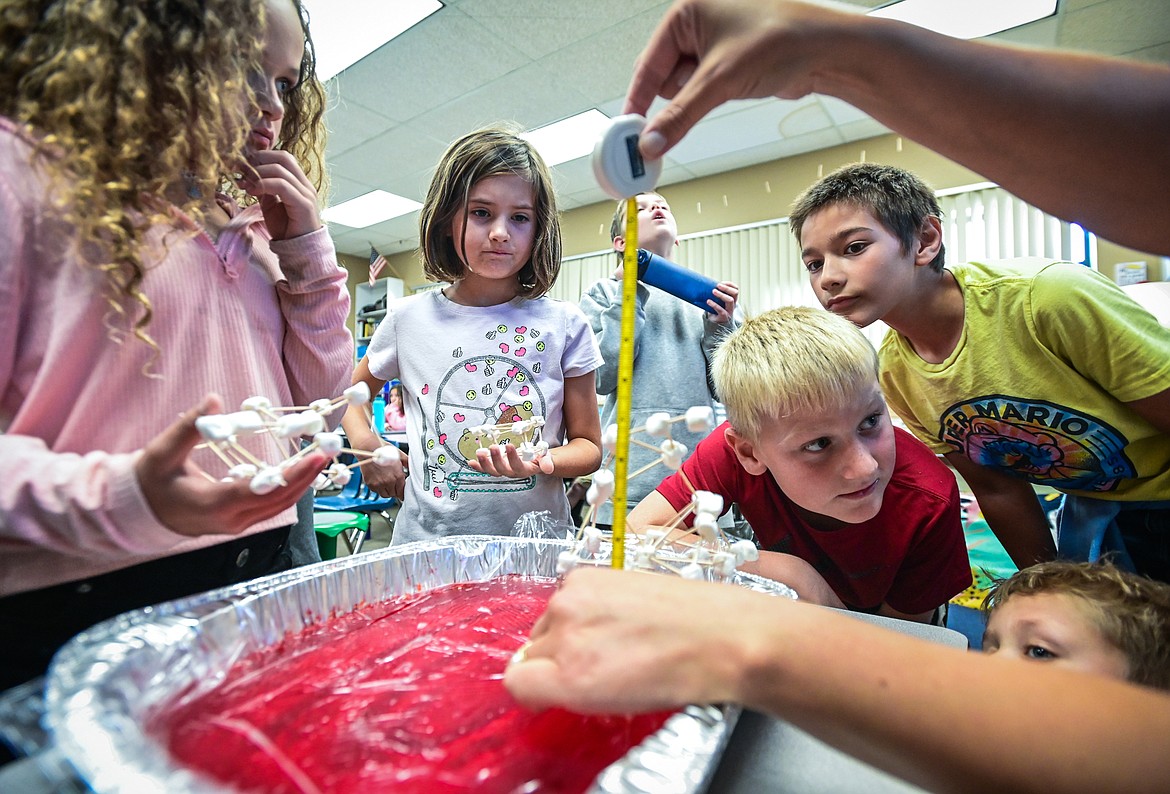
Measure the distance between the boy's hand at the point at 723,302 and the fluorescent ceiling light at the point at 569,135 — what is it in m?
2.37

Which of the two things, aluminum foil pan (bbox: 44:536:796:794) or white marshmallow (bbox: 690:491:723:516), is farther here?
white marshmallow (bbox: 690:491:723:516)

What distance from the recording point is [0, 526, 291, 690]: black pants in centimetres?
52

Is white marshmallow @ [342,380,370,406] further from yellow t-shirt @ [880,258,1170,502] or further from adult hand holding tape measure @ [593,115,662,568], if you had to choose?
yellow t-shirt @ [880,258,1170,502]

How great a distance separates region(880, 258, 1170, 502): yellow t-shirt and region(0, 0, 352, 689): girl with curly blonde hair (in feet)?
3.92

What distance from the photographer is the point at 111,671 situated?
43 centimetres

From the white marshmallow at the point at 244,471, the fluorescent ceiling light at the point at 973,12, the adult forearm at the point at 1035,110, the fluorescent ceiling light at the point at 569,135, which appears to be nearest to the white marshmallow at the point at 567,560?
the white marshmallow at the point at 244,471

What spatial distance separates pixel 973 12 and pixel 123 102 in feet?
11.2

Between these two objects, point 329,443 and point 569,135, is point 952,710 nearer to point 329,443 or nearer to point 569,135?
point 329,443

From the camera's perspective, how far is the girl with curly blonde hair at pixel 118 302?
18.8 inches

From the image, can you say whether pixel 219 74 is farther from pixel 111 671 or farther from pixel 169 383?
pixel 111 671

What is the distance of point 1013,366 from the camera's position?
1.09 m

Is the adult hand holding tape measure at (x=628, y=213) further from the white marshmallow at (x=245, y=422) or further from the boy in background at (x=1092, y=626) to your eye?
the boy in background at (x=1092, y=626)

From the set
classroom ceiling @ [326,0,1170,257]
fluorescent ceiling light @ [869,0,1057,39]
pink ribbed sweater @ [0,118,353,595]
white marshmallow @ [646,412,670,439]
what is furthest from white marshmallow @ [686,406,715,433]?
fluorescent ceiling light @ [869,0,1057,39]

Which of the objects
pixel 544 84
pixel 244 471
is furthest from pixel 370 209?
pixel 244 471
